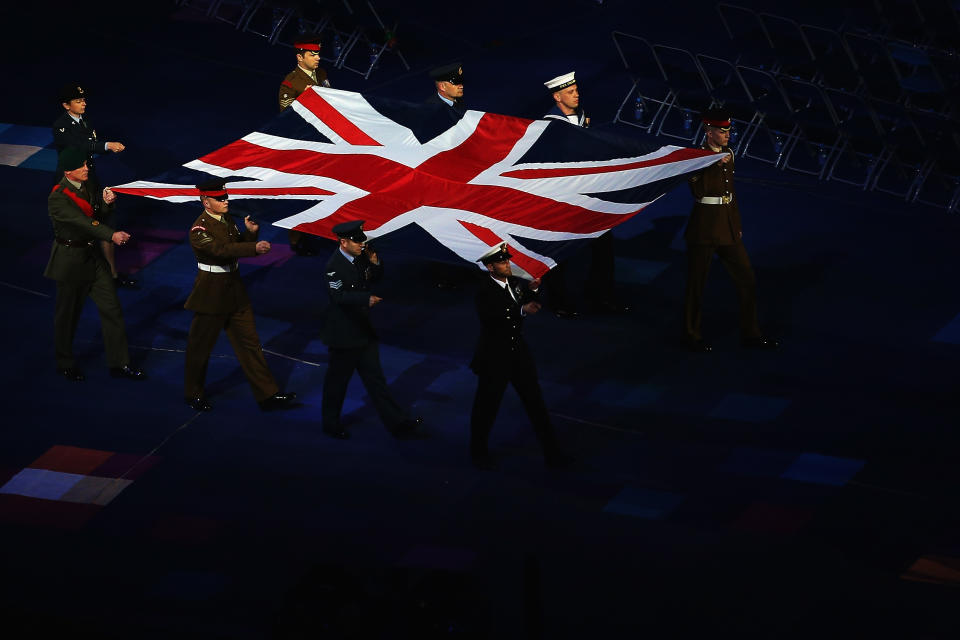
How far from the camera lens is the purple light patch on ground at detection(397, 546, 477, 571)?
6984mm

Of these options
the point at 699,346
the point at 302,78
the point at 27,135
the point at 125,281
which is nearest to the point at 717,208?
the point at 699,346

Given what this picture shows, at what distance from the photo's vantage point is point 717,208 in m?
9.10

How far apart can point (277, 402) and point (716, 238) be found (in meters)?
3.14

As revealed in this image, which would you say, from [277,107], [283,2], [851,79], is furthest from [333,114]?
[283,2]

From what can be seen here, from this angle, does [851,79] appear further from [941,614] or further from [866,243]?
[941,614]

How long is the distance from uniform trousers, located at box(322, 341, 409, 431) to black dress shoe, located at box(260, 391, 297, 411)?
51 cm

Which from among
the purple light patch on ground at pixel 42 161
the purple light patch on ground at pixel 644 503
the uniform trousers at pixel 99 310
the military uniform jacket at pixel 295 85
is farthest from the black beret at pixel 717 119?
the purple light patch on ground at pixel 42 161

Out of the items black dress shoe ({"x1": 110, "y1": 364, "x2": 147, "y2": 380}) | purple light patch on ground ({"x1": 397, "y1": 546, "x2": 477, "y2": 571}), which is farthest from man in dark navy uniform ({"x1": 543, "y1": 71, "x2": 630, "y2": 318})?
purple light patch on ground ({"x1": 397, "y1": 546, "x2": 477, "y2": 571})

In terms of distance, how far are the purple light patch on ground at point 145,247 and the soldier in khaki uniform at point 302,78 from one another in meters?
1.07

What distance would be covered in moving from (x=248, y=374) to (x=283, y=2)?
8291 mm

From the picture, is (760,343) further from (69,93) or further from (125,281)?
(69,93)

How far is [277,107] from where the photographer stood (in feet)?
46.2

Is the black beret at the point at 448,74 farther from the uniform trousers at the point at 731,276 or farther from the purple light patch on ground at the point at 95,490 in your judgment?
the purple light patch on ground at the point at 95,490

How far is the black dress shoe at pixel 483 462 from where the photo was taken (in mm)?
7938
